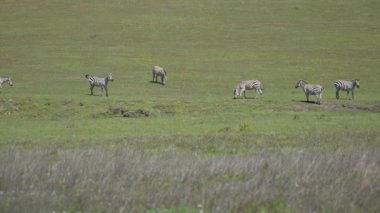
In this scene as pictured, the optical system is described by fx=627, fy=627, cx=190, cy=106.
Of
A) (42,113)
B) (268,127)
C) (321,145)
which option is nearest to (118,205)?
(321,145)

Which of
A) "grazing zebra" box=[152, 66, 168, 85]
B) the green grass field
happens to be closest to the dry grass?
the green grass field

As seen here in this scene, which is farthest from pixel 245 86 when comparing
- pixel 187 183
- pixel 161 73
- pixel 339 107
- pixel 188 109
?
pixel 187 183

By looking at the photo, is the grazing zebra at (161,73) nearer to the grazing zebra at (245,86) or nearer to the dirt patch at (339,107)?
the grazing zebra at (245,86)

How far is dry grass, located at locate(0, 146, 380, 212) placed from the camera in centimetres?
1091

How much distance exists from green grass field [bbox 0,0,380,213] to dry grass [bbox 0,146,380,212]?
37 millimetres

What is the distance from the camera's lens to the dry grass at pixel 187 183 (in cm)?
1091

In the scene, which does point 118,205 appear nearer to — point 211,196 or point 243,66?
point 211,196

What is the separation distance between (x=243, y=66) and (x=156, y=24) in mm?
23466

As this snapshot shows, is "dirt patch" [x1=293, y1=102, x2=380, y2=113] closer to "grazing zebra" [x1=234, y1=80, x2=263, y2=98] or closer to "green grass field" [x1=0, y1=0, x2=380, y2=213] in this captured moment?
"green grass field" [x1=0, y1=0, x2=380, y2=213]

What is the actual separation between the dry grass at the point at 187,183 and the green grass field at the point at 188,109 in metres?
0.04

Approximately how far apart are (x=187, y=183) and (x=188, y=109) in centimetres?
1909

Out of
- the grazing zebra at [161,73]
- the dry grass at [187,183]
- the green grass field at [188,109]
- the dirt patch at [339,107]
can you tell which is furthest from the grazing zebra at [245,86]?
the dry grass at [187,183]

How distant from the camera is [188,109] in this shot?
3134 cm

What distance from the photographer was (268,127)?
25.8 meters
